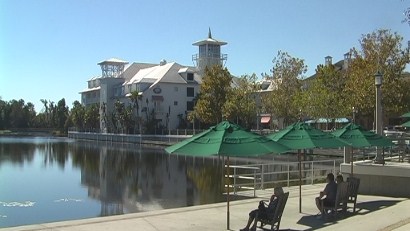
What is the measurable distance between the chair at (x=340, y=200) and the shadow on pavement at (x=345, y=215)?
175 mm

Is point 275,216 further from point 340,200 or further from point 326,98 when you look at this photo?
point 326,98

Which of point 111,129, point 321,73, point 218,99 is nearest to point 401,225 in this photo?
point 321,73

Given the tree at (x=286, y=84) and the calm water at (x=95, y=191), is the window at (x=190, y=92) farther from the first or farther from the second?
the calm water at (x=95, y=191)

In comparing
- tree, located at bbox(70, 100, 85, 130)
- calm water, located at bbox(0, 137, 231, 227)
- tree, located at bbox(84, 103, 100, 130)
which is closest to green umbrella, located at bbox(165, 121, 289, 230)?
calm water, located at bbox(0, 137, 231, 227)

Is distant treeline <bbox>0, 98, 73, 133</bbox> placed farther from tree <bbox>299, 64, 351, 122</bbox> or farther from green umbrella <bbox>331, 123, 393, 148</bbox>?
green umbrella <bbox>331, 123, 393, 148</bbox>

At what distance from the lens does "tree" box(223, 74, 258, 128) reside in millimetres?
65537

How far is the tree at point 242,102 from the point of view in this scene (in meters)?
65.5

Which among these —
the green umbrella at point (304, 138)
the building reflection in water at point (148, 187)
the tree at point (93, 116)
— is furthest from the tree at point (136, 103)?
the green umbrella at point (304, 138)

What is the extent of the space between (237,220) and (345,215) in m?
2.83

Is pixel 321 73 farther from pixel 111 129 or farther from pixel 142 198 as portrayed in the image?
pixel 111 129

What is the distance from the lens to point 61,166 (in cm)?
4150

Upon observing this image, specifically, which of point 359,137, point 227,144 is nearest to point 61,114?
point 359,137

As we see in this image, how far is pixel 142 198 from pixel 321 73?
41.4 meters

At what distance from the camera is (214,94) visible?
69062mm
